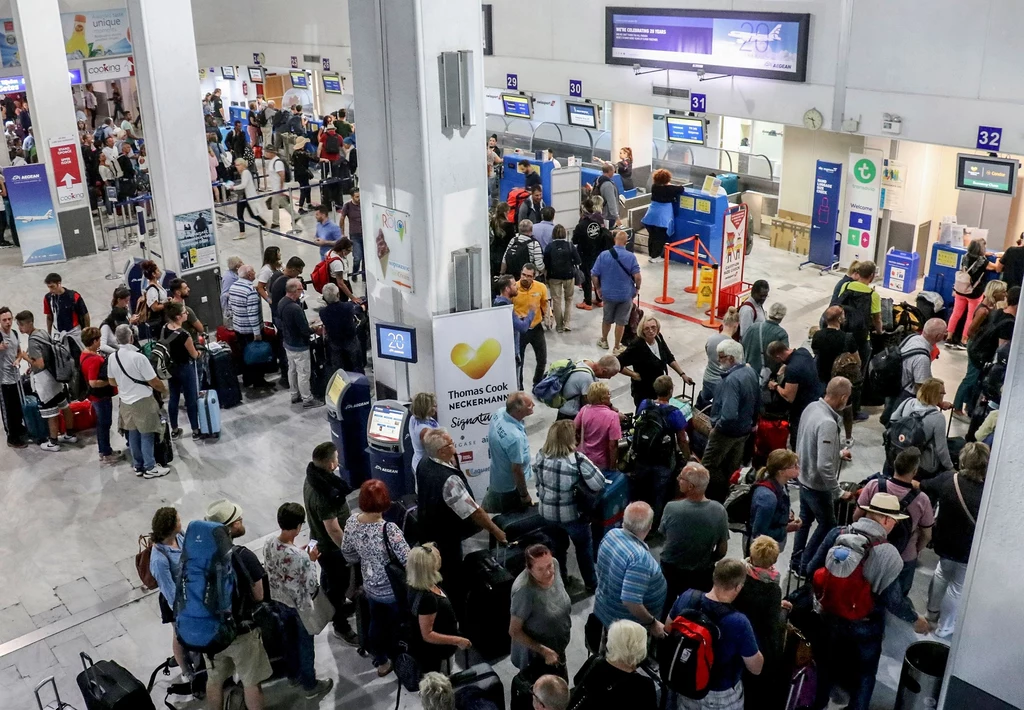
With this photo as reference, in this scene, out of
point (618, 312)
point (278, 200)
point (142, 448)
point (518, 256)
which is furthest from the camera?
point (278, 200)

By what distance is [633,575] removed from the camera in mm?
5316

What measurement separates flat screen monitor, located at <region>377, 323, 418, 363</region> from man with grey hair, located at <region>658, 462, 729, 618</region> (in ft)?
9.60

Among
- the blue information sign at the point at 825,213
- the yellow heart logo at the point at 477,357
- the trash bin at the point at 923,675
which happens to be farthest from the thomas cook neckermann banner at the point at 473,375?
the blue information sign at the point at 825,213

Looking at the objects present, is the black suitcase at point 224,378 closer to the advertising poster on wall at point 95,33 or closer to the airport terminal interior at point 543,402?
the airport terminal interior at point 543,402

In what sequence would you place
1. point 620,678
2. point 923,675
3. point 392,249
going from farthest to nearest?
point 392,249, point 923,675, point 620,678

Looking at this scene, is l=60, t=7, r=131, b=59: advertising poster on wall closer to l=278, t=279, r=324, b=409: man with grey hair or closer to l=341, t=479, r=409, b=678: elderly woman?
l=278, t=279, r=324, b=409: man with grey hair

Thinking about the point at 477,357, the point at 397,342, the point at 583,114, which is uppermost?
the point at 583,114

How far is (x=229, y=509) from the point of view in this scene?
570 centimetres

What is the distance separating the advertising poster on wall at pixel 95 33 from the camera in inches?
904

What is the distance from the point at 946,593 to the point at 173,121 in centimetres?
978

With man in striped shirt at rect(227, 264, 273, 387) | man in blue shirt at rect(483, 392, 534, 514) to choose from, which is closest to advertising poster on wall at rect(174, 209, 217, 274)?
man in striped shirt at rect(227, 264, 273, 387)

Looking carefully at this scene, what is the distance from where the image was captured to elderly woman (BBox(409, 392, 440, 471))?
23.2ft

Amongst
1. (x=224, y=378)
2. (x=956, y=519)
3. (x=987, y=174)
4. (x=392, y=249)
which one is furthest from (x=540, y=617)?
(x=987, y=174)

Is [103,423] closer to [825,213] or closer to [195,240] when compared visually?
[195,240]
